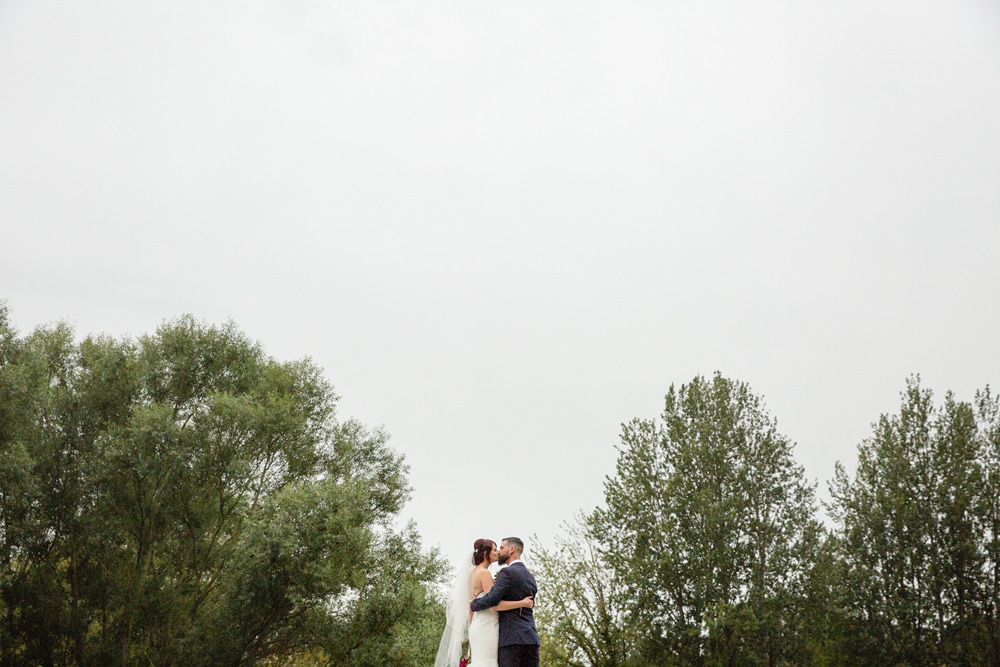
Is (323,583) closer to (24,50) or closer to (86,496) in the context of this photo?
(86,496)

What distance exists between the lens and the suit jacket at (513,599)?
939 centimetres

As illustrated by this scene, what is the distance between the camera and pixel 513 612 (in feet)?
31.6

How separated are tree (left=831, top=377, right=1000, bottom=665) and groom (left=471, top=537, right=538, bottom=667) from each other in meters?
23.4

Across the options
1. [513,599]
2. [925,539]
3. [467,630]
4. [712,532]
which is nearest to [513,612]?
[513,599]

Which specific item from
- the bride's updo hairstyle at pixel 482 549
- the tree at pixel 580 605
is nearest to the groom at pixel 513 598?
the bride's updo hairstyle at pixel 482 549

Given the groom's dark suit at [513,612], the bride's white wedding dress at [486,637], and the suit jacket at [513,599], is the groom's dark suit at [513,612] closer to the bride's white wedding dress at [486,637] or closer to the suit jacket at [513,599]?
the suit jacket at [513,599]

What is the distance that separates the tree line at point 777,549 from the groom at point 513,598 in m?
19.6

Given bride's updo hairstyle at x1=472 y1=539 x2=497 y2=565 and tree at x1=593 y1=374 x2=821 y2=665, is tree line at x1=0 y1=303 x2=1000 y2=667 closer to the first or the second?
tree at x1=593 y1=374 x2=821 y2=665

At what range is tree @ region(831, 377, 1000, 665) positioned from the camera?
28734mm

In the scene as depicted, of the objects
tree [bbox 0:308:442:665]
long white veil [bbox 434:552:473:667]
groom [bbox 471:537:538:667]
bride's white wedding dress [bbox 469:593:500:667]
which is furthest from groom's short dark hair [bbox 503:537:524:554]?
tree [bbox 0:308:442:665]

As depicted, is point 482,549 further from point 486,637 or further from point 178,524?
point 178,524

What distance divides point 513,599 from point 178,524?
1880cm

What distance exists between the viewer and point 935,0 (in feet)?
203

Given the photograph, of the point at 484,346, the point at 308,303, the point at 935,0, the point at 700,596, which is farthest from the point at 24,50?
the point at 935,0
